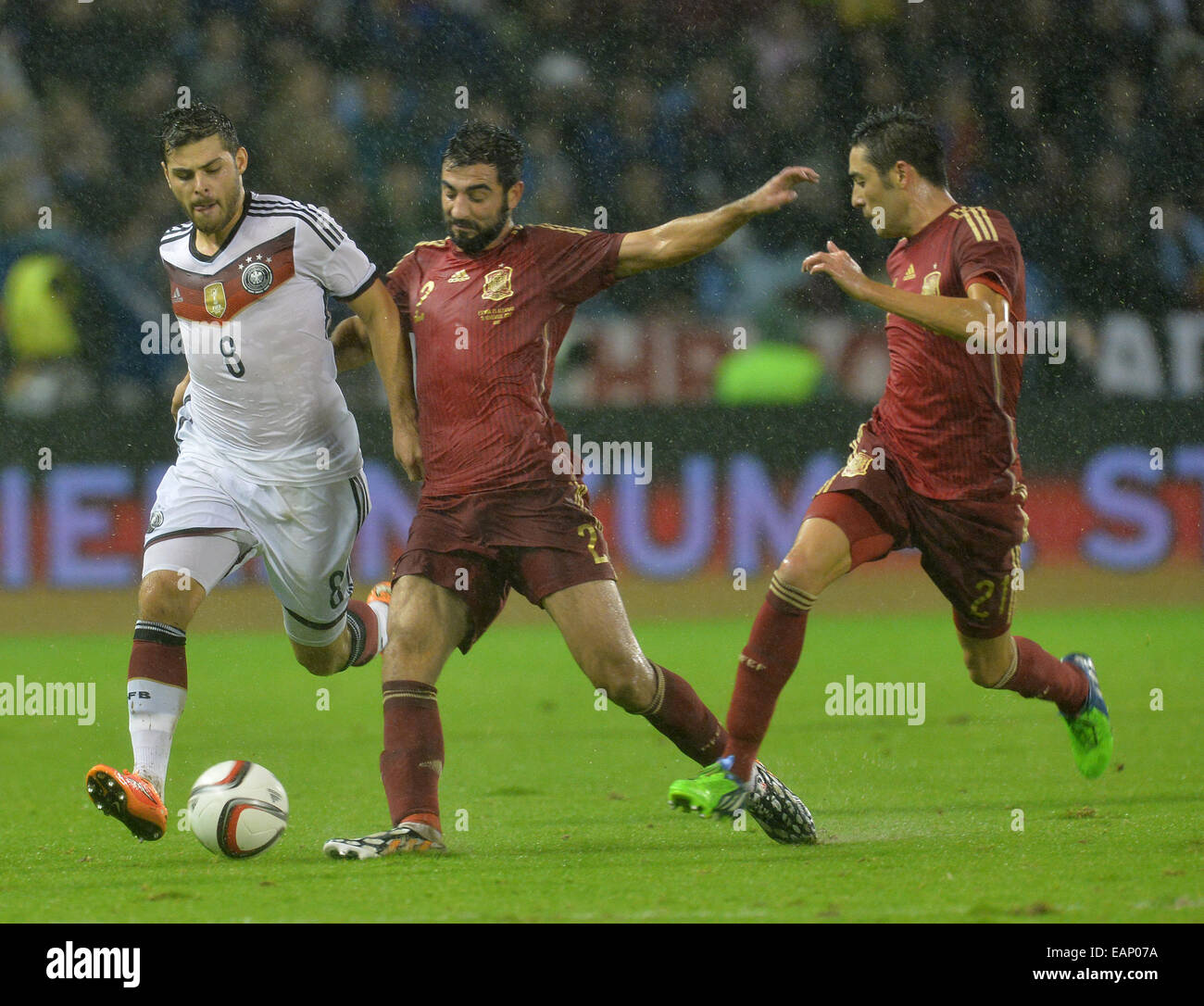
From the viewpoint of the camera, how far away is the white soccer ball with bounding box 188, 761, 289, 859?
4.46 metres

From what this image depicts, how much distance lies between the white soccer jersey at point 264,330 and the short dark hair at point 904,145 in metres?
1.47

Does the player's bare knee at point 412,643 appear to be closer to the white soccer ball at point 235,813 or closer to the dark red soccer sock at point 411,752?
the dark red soccer sock at point 411,752

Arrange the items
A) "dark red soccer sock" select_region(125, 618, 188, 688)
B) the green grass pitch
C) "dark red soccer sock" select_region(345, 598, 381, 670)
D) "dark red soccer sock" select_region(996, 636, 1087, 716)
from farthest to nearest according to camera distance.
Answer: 1. "dark red soccer sock" select_region(345, 598, 381, 670)
2. "dark red soccer sock" select_region(996, 636, 1087, 716)
3. "dark red soccer sock" select_region(125, 618, 188, 688)
4. the green grass pitch

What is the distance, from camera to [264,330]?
4.99 metres

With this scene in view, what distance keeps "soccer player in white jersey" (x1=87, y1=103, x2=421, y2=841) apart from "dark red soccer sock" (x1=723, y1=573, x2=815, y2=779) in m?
1.03

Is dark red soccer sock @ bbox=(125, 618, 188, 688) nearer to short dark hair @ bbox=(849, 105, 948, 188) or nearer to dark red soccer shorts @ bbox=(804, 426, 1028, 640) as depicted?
dark red soccer shorts @ bbox=(804, 426, 1028, 640)

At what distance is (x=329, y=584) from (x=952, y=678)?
3.69m

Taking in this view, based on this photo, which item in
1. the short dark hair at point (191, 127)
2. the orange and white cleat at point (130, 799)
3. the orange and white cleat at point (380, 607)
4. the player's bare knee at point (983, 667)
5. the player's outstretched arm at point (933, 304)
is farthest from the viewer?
the orange and white cleat at point (380, 607)

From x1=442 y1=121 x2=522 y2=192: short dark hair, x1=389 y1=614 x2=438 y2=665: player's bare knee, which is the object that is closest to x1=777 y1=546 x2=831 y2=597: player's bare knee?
x1=389 y1=614 x2=438 y2=665: player's bare knee

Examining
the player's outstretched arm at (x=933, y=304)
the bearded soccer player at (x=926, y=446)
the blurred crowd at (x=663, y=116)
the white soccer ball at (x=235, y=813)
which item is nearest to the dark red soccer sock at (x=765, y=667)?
the bearded soccer player at (x=926, y=446)

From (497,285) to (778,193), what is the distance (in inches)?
31.7

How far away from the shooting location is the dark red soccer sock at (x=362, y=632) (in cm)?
599

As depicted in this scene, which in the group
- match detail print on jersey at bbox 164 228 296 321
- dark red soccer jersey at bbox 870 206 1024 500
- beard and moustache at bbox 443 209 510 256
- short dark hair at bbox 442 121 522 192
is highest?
short dark hair at bbox 442 121 522 192

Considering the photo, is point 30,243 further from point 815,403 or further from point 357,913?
point 357,913
